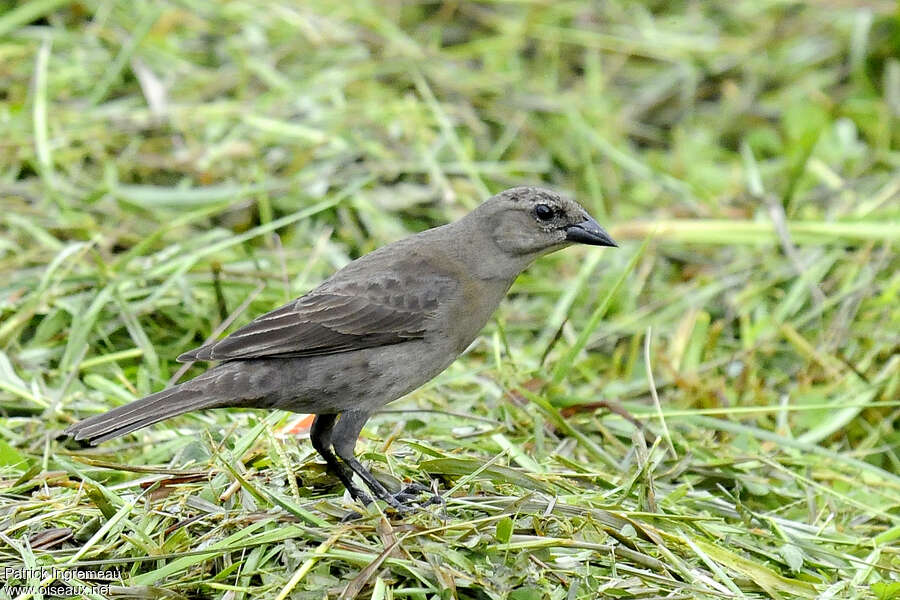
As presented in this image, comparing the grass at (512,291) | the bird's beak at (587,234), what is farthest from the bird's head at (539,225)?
the grass at (512,291)

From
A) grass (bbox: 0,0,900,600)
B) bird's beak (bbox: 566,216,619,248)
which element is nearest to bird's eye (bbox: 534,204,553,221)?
bird's beak (bbox: 566,216,619,248)

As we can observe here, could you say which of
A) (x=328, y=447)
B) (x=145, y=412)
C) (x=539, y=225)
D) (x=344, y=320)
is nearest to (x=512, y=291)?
(x=539, y=225)

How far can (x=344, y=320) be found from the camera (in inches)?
194

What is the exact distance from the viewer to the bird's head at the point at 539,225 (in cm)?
525

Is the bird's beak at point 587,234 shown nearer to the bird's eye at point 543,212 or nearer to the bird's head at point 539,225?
the bird's head at point 539,225

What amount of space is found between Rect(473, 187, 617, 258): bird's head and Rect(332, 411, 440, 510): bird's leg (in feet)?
3.37

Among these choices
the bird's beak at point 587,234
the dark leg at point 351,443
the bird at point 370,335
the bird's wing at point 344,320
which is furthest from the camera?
the bird's beak at point 587,234

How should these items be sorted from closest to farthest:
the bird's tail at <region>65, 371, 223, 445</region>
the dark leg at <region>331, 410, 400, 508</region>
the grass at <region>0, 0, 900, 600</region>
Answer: the grass at <region>0, 0, 900, 600</region> < the bird's tail at <region>65, 371, 223, 445</region> < the dark leg at <region>331, 410, 400, 508</region>

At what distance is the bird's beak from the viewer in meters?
5.23

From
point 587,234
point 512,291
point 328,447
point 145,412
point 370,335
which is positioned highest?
point 587,234

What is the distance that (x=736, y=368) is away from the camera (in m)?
6.54

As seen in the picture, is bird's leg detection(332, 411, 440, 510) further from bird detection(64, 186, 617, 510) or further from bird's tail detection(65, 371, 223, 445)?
bird's tail detection(65, 371, 223, 445)

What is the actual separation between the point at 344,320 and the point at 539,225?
971mm

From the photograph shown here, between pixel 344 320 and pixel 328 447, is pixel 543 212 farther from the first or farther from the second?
pixel 328 447
